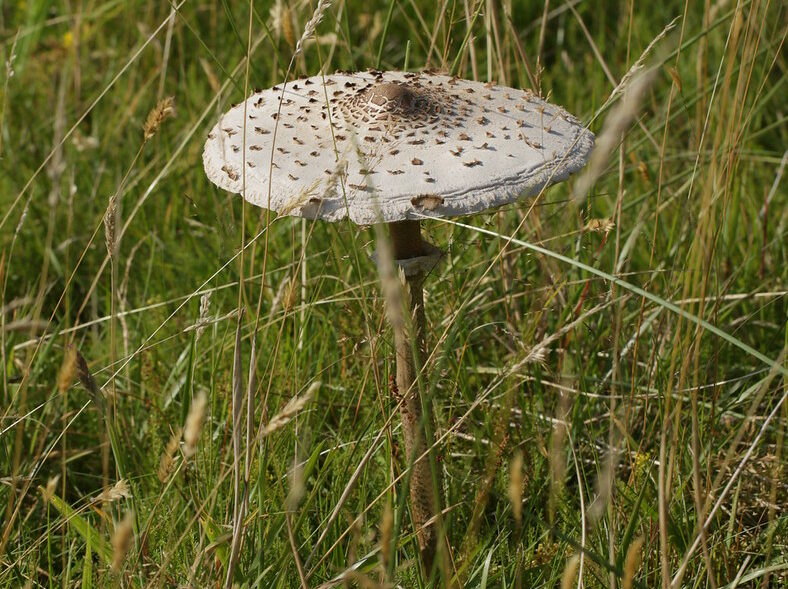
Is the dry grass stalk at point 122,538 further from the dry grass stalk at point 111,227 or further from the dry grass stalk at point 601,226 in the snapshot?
the dry grass stalk at point 601,226

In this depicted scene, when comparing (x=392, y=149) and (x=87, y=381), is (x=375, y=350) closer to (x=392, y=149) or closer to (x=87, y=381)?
(x=392, y=149)

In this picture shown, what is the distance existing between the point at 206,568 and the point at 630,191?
2284 mm

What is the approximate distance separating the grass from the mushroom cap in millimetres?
128

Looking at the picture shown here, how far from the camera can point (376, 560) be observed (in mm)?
1970

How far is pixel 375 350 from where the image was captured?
6.51 ft

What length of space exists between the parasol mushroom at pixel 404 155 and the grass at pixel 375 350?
0.11m

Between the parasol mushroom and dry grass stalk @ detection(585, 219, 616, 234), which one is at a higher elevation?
the parasol mushroom

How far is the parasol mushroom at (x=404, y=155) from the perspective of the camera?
172 centimetres

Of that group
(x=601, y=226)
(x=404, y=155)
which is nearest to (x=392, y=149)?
(x=404, y=155)

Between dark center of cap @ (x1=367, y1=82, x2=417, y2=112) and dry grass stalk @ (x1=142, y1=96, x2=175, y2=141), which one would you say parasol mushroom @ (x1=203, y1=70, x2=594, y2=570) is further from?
dry grass stalk @ (x1=142, y1=96, x2=175, y2=141)

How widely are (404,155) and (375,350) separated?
45 cm

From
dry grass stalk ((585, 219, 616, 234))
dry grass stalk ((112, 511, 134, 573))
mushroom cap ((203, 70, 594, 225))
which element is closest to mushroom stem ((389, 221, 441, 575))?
mushroom cap ((203, 70, 594, 225))

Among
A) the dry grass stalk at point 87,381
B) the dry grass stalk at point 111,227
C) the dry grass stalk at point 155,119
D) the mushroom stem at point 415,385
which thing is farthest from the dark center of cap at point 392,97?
the dry grass stalk at point 87,381

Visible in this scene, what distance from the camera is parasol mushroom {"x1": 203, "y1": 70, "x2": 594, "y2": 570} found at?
5.64 ft
